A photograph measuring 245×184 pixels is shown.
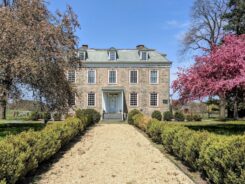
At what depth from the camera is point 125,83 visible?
110ft

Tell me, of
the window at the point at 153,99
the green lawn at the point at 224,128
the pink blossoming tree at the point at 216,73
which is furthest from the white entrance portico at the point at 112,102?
the pink blossoming tree at the point at 216,73

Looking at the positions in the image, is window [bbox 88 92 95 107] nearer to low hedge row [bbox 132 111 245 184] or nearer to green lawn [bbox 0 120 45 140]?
green lawn [bbox 0 120 45 140]

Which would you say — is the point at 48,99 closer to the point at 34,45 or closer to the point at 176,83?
the point at 34,45

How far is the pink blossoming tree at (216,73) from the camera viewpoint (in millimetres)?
13148

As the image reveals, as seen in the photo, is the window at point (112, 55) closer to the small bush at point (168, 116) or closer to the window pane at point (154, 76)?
the window pane at point (154, 76)

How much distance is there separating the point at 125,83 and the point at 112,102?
2609mm

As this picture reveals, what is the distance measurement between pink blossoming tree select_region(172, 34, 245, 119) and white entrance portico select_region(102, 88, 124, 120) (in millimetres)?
17815

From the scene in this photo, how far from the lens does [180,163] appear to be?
28.7 ft

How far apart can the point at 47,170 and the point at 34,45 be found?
27.0ft

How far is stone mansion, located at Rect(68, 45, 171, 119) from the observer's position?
109ft

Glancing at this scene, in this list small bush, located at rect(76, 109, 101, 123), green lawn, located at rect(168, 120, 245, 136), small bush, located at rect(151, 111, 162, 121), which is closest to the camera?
green lawn, located at rect(168, 120, 245, 136)

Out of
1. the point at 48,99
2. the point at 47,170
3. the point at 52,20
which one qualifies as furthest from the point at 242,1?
the point at 47,170

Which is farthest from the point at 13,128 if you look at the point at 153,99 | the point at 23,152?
the point at 153,99

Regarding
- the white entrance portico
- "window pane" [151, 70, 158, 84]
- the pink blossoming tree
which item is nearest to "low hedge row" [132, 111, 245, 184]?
the pink blossoming tree
